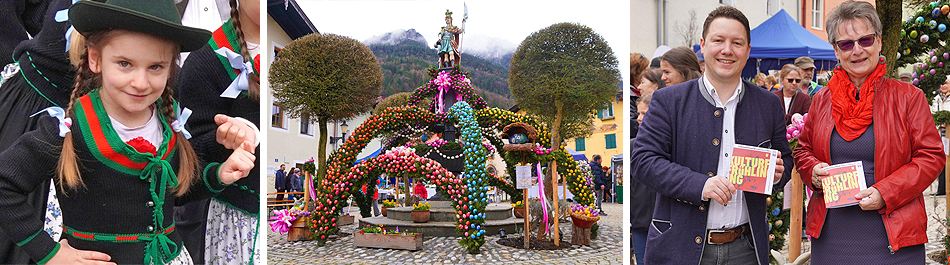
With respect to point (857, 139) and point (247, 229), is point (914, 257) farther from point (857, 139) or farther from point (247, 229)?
point (247, 229)

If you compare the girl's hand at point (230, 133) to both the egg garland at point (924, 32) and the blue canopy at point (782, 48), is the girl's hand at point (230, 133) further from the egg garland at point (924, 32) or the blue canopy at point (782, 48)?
the blue canopy at point (782, 48)

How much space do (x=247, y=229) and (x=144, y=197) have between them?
605 mm

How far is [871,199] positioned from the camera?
232 centimetres

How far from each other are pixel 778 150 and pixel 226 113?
2795mm

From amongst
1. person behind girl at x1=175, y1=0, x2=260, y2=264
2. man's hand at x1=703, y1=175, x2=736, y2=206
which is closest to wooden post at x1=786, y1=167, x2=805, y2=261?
man's hand at x1=703, y1=175, x2=736, y2=206

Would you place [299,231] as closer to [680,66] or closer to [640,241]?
[640,241]

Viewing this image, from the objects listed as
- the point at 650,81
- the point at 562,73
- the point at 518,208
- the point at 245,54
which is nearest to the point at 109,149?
the point at 245,54

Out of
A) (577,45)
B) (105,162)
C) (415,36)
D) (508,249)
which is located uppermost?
(415,36)

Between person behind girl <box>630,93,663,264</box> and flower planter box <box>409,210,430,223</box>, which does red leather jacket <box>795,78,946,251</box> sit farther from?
flower planter box <box>409,210,430,223</box>

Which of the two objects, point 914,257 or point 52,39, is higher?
point 52,39

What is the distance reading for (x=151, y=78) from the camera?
2.71 meters

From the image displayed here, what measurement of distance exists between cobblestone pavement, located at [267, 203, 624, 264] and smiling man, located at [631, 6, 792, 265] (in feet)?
16.6

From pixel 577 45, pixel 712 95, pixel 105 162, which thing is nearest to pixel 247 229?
pixel 105 162

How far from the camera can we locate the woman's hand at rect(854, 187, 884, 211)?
232cm
